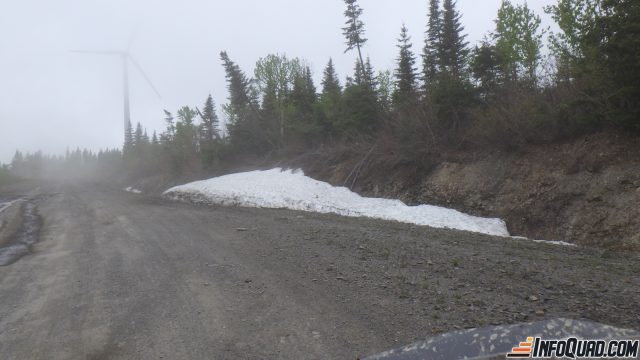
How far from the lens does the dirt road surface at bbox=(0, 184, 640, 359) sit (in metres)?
3.71

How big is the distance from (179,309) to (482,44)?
65.0 ft

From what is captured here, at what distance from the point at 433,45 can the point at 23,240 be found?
84.0ft

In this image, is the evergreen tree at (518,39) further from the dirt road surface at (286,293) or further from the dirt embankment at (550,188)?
the dirt road surface at (286,293)

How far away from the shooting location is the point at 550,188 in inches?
437

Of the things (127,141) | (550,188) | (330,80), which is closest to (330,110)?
(330,80)

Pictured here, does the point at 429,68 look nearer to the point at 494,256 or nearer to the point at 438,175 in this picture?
the point at 438,175

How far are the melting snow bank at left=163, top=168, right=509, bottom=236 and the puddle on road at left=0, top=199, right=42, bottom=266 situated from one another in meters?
6.48

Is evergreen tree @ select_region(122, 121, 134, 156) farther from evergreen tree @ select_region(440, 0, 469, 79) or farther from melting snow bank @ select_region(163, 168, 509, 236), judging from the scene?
evergreen tree @ select_region(440, 0, 469, 79)

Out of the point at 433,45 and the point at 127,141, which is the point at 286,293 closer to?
the point at 433,45

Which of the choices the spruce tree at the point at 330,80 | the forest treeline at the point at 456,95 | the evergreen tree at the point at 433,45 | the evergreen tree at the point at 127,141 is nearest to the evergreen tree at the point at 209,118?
the forest treeline at the point at 456,95

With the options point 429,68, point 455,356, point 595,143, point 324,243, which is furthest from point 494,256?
point 429,68

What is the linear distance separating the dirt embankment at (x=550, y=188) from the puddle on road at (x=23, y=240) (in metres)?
12.7

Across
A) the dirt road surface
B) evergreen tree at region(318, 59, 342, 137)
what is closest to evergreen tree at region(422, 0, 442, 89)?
evergreen tree at region(318, 59, 342, 137)

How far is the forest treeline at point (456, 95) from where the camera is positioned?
10344mm
